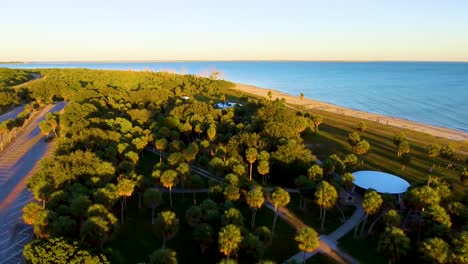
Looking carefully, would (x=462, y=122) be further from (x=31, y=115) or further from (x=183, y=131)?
(x=31, y=115)

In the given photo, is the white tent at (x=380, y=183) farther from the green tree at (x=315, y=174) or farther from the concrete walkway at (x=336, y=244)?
the green tree at (x=315, y=174)

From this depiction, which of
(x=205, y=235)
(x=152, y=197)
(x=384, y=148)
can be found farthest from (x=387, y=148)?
(x=152, y=197)

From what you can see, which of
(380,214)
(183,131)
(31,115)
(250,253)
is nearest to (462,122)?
(380,214)

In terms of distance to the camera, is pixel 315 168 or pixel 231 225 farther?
pixel 315 168

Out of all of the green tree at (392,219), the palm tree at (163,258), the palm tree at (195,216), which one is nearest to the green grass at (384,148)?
the green tree at (392,219)

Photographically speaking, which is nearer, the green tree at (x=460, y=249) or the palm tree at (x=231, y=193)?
the green tree at (x=460, y=249)

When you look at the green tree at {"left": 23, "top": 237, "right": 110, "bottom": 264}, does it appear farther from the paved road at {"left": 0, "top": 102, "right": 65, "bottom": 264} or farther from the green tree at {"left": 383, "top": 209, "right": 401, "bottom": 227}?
the green tree at {"left": 383, "top": 209, "right": 401, "bottom": 227}
